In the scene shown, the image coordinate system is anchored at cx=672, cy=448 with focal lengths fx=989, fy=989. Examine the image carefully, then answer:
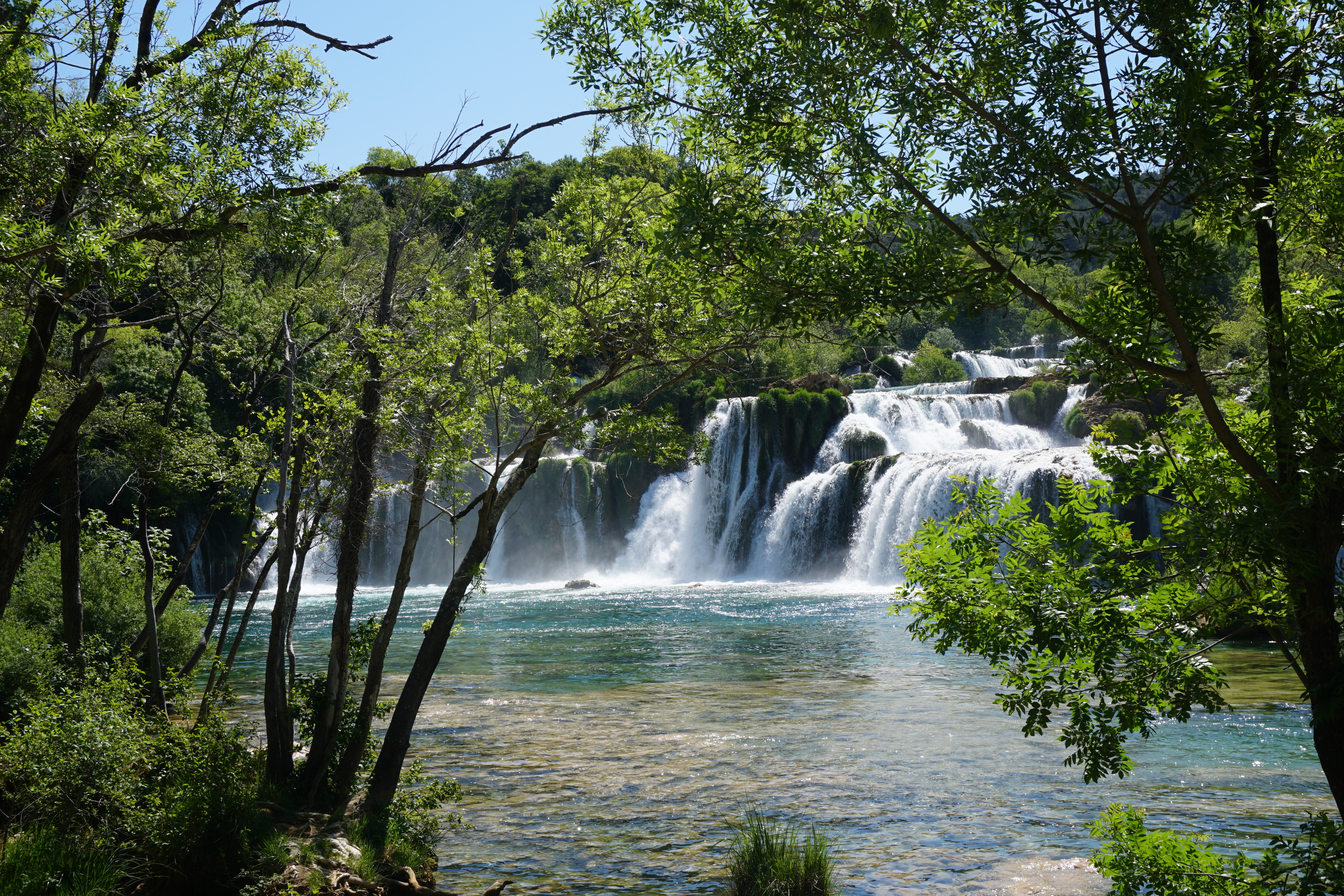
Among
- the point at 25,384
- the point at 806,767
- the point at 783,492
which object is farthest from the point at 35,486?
the point at 783,492

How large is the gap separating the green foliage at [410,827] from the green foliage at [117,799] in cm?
93

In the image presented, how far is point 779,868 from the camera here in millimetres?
7020

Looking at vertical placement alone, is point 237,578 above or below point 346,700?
above

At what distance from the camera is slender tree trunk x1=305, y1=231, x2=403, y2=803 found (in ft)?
25.7

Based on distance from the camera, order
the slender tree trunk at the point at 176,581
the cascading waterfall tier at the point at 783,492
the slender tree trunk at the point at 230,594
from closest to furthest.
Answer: the slender tree trunk at the point at 230,594, the slender tree trunk at the point at 176,581, the cascading waterfall tier at the point at 783,492

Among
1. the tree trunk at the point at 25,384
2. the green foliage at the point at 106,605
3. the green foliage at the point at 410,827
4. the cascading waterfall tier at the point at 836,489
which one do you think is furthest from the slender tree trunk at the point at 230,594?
the cascading waterfall tier at the point at 836,489

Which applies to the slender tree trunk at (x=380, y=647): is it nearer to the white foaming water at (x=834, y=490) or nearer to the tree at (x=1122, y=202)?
the tree at (x=1122, y=202)

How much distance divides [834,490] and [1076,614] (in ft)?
94.5

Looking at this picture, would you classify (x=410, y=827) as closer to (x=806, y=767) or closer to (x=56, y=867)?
(x=56, y=867)

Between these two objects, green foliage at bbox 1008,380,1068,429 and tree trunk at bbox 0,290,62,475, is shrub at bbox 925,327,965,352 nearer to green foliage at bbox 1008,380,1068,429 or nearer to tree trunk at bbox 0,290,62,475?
green foliage at bbox 1008,380,1068,429

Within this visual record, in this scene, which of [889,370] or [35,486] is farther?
[889,370]

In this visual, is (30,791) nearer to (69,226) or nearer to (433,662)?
(433,662)

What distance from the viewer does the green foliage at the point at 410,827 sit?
7281mm

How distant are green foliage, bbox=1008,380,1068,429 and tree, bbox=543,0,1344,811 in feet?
107
